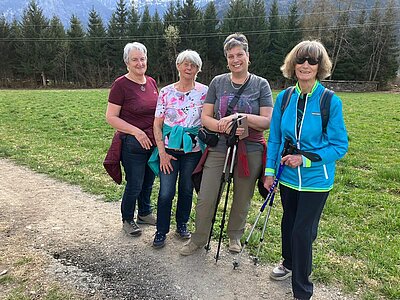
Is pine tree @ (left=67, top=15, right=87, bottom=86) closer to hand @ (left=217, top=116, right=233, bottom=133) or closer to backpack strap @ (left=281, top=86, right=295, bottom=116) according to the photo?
hand @ (left=217, top=116, right=233, bottom=133)

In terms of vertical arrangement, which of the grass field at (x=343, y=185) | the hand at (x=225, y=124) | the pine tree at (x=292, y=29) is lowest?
the grass field at (x=343, y=185)

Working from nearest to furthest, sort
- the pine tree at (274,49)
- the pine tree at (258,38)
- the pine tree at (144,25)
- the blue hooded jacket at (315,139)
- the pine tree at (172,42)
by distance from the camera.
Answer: the blue hooded jacket at (315,139), the pine tree at (172,42), the pine tree at (274,49), the pine tree at (258,38), the pine tree at (144,25)

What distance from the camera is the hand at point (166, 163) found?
14.3 feet

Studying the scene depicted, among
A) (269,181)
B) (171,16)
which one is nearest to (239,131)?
(269,181)

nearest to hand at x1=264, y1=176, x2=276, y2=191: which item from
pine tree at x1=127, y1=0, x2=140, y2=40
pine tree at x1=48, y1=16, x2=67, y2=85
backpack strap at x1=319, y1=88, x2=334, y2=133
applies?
backpack strap at x1=319, y1=88, x2=334, y2=133

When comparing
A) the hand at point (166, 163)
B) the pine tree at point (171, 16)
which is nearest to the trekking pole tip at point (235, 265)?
the hand at point (166, 163)

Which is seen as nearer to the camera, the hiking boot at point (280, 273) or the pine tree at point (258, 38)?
the hiking boot at point (280, 273)

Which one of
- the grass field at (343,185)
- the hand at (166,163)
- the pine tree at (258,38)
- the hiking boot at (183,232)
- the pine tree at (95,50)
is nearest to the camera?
the grass field at (343,185)

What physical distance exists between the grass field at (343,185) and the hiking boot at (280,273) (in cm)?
29

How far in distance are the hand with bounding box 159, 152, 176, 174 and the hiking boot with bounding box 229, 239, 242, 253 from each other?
3.95 feet

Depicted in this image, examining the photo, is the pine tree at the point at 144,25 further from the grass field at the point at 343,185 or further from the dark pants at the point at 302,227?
the dark pants at the point at 302,227

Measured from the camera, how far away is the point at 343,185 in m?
7.13

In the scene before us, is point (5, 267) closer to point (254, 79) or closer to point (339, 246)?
point (254, 79)

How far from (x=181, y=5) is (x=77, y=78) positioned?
1725 centimetres
